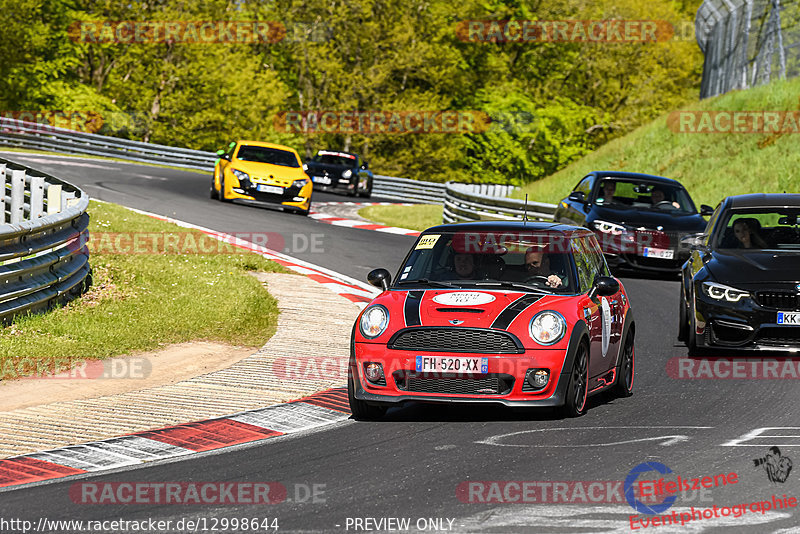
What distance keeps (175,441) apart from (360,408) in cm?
142

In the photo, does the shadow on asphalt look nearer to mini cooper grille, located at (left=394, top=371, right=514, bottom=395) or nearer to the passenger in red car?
mini cooper grille, located at (left=394, top=371, right=514, bottom=395)

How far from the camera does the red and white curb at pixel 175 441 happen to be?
6.85 m

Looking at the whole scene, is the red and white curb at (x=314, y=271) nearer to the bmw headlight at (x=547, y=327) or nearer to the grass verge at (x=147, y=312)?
the grass verge at (x=147, y=312)

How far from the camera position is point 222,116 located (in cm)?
5569

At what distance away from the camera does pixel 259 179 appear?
26344 mm

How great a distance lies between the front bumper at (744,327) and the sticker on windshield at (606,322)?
6.87ft

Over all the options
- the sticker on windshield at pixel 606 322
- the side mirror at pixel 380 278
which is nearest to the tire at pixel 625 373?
the sticker on windshield at pixel 606 322

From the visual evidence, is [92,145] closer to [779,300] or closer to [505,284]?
[779,300]

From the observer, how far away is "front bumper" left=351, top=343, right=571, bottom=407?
26.5 ft

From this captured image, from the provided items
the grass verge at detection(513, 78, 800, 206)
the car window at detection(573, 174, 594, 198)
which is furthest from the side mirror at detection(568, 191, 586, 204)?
the grass verge at detection(513, 78, 800, 206)

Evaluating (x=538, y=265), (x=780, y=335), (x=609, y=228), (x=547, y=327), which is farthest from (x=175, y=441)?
(x=609, y=228)

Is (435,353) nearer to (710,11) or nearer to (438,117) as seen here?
(710,11)

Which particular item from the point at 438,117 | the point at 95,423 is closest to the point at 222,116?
the point at 438,117

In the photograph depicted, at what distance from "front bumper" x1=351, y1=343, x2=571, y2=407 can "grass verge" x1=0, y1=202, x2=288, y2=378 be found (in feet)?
11.0
